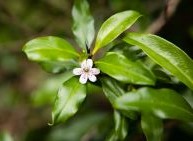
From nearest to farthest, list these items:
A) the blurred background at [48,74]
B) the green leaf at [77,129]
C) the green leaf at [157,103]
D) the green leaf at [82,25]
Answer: the green leaf at [157,103]
the green leaf at [82,25]
the blurred background at [48,74]
the green leaf at [77,129]

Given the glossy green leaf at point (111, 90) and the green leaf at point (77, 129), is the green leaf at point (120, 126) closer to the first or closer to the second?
the glossy green leaf at point (111, 90)

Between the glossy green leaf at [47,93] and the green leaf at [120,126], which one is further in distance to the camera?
the glossy green leaf at [47,93]

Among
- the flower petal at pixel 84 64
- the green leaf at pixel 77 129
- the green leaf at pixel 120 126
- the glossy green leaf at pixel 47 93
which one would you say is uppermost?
the flower petal at pixel 84 64

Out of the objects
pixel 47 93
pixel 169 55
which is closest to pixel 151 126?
pixel 169 55

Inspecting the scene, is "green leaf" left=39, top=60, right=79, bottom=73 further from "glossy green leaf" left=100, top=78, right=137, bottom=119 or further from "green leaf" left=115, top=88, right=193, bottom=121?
"green leaf" left=115, top=88, right=193, bottom=121

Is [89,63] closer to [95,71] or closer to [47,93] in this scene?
[95,71]

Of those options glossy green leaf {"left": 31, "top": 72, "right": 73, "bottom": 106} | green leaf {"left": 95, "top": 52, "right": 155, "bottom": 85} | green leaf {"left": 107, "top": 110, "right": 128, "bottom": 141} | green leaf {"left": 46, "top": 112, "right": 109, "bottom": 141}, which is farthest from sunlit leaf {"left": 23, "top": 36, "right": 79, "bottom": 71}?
green leaf {"left": 46, "top": 112, "right": 109, "bottom": 141}

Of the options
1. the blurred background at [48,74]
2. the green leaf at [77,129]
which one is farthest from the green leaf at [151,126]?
the green leaf at [77,129]
